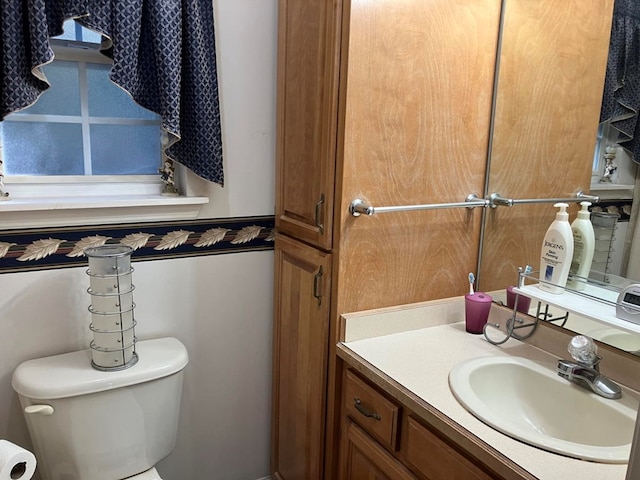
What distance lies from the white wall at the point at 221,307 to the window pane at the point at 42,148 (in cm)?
33

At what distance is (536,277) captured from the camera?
1.44 m

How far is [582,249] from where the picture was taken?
1345 millimetres

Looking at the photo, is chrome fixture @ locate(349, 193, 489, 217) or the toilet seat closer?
chrome fixture @ locate(349, 193, 489, 217)

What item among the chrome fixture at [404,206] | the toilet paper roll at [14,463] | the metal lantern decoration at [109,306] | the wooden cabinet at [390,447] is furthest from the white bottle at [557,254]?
the toilet paper roll at [14,463]

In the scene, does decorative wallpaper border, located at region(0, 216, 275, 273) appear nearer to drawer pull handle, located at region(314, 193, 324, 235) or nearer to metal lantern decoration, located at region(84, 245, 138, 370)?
metal lantern decoration, located at region(84, 245, 138, 370)

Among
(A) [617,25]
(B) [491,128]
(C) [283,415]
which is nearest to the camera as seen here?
(A) [617,25]

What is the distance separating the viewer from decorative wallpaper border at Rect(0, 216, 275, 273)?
4.74 feet

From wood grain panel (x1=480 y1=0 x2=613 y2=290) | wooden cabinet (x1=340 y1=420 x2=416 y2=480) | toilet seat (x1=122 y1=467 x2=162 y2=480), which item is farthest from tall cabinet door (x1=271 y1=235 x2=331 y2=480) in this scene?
wood grain panel (x1=480 y1=0 x2=613 y2=290)

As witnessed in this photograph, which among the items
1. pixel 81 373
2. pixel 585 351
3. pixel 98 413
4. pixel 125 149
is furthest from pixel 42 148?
pixel 585 351

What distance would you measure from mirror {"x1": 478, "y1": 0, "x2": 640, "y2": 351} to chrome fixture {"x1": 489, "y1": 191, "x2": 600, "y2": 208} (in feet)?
0.04

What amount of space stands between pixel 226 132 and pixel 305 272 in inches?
21.1

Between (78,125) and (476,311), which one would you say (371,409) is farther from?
(78,125)

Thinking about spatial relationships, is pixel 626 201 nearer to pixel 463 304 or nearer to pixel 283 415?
pixel 463 304

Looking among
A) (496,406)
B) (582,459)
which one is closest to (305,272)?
(496,406)
